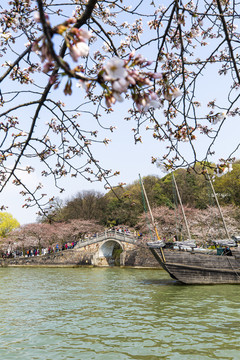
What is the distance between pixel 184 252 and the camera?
19.3m

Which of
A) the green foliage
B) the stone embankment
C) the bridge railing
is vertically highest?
the green foliage

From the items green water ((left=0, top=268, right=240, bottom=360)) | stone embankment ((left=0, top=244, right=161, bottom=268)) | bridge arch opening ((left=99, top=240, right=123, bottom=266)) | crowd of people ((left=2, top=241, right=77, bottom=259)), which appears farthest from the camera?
crowd of people ((left=2, top=241, right=77, bottom=259))

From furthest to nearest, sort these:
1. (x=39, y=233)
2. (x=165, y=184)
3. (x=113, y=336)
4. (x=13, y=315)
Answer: (x=39, y=233) → (x=165, y=184) → (x=13, y=315) → (x=113, y=336)

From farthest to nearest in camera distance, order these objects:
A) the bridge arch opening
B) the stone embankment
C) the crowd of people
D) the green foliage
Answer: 1. the green foliage
2. the crowd of people
3. the bridge arch opening
4. the stone embankment

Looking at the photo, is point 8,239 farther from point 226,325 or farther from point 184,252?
point 226,325

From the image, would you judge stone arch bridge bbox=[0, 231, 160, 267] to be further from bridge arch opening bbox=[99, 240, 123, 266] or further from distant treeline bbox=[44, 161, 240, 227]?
distant treeline bbox=[44, 161, 240, 227]

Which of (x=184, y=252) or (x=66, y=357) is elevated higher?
(x=184, y=252)

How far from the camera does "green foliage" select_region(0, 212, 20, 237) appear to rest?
5849 centimetres

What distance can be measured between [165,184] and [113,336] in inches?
1560

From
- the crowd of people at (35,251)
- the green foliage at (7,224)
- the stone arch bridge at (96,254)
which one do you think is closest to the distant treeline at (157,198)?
the stone arch bridge at (96,254)

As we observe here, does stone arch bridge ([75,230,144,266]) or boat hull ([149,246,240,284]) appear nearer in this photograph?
boat hull ([149,246,240,284])

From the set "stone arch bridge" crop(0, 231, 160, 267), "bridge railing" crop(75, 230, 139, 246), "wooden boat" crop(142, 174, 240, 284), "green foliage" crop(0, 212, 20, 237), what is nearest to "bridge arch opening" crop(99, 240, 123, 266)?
"stone arch bridge" crop(0, 231, 160, 267)

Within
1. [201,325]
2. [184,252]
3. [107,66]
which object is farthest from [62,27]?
[184,252]

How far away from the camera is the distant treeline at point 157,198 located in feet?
129
